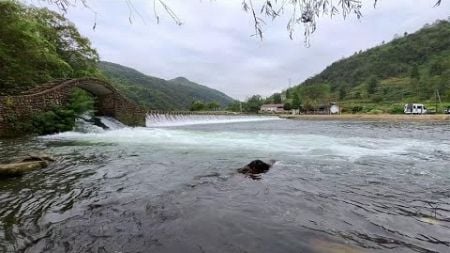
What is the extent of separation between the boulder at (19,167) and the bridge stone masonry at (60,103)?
8.82 metres

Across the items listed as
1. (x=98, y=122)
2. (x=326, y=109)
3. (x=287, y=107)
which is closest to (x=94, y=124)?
(x=98, y=122)

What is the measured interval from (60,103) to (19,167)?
13.5 m

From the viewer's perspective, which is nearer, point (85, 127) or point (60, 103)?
point (60, 103)

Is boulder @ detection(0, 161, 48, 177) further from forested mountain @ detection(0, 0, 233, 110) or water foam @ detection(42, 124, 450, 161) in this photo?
forested mountain @ detection(0, 0, 233, 110)

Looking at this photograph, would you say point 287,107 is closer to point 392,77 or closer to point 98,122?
point 392,77

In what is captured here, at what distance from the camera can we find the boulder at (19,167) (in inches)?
282

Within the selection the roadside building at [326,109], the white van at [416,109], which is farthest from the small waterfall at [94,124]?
the roadside building at [326,109]

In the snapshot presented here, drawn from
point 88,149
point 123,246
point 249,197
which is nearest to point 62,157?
point 88,149

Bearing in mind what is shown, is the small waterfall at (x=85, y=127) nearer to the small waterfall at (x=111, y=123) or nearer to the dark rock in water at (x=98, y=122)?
the dark rock in water at (x=98, y=122)

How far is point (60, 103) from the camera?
65.4 ft

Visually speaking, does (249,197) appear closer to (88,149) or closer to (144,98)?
(88,149)

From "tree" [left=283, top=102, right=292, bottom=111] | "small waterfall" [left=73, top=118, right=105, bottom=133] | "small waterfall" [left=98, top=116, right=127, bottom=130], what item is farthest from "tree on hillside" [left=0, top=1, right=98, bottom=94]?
"tree" [left=283, top=102, right=292, bottom=111]

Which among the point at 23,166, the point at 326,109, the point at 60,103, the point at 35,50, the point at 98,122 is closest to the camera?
the point at 23,166

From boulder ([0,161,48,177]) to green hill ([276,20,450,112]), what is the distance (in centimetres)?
7478
